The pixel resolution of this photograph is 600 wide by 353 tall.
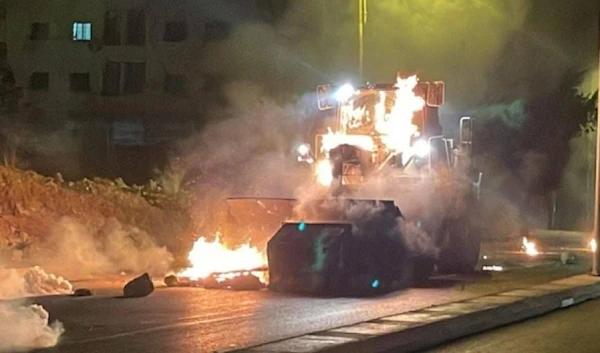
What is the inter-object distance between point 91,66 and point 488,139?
21479 mm

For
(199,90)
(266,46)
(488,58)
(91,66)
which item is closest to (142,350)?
(488,58)

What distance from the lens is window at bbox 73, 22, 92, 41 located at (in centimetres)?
5172

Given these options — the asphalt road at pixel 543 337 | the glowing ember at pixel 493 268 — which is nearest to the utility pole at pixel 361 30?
the glowing ember at pixel 493 268

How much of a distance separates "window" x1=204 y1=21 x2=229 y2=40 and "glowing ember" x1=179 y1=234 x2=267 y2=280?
2976 cm

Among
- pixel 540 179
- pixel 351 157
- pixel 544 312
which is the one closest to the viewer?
pixel 544 312

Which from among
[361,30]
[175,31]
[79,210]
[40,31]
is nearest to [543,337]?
[361,30]

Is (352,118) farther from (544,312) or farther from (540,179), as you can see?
(540,179)

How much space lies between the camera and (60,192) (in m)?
27.7

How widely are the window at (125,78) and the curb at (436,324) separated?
3455 cm

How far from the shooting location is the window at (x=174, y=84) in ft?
166

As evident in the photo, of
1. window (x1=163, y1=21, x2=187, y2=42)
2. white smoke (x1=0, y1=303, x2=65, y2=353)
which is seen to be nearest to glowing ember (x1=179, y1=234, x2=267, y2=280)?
white smoke (x1=0, y1=303, x2=65, y2=353)

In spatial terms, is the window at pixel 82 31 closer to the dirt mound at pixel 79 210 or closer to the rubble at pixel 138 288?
the dirt mound at pixel 79 210

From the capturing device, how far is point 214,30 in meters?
50.3

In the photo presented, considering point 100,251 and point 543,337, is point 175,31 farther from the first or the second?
point 543,337
